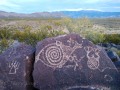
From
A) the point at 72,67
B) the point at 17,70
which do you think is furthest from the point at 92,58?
the point at 17,70

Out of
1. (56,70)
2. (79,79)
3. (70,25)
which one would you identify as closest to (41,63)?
(56,70)

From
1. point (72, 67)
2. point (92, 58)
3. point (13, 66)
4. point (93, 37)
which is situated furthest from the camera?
point (93, 37)

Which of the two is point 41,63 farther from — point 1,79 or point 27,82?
point 1,79

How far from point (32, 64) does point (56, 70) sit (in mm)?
1025

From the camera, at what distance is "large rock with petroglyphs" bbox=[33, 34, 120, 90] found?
37.1 feet

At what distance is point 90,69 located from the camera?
37.3ft

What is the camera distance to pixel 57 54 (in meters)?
11.6

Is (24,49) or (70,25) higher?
(24,49)

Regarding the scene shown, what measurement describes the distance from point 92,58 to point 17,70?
2.61 metres

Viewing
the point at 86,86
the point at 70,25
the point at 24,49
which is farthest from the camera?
the point at 70,25

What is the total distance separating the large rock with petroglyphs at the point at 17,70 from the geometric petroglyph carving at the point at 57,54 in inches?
19.6

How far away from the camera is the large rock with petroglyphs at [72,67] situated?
445 inches

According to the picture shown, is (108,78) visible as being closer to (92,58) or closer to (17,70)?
(92,58)

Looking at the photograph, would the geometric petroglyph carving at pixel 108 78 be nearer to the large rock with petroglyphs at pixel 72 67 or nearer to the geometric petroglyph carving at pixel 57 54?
the large rock with petroglyphs at pixel 72 67
